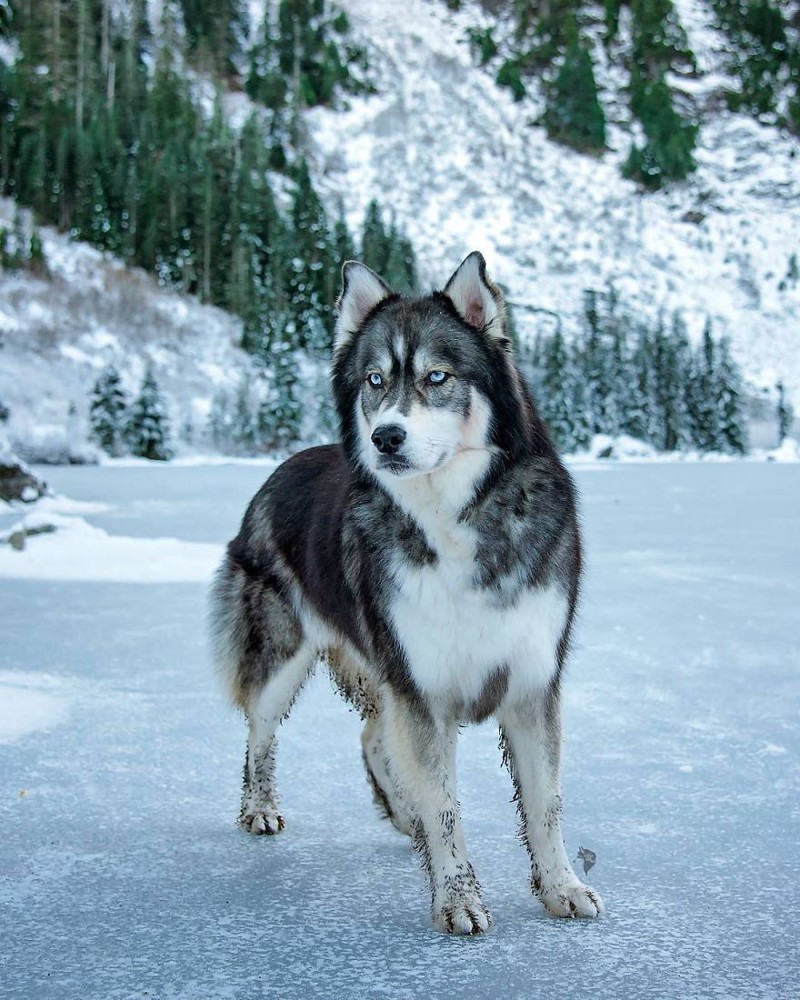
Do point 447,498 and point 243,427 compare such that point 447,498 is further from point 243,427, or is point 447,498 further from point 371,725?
point 243,427

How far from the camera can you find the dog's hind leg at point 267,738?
140 inches

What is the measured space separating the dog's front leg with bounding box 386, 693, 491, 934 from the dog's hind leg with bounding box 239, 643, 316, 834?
2.67 ft

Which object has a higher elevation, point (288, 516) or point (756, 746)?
point (288, 516)

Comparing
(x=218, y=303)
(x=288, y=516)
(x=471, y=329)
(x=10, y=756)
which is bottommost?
(x=10, y=756)

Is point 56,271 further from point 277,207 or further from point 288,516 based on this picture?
point 288,516

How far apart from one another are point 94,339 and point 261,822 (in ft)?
174

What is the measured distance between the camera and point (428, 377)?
2982mm

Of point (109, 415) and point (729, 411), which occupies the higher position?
point (729, 411)

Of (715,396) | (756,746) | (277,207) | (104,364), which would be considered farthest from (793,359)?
(756,746)

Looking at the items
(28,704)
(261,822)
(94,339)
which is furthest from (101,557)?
(94,339)

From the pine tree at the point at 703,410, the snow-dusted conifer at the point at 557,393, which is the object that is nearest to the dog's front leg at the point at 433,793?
the snow-dusted conifer at the point at 557,393

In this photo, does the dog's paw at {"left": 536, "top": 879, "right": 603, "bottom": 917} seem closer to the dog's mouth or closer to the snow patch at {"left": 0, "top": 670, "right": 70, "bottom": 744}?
the dog's mouth

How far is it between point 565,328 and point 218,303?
29.4 m

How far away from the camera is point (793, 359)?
83812 mm
